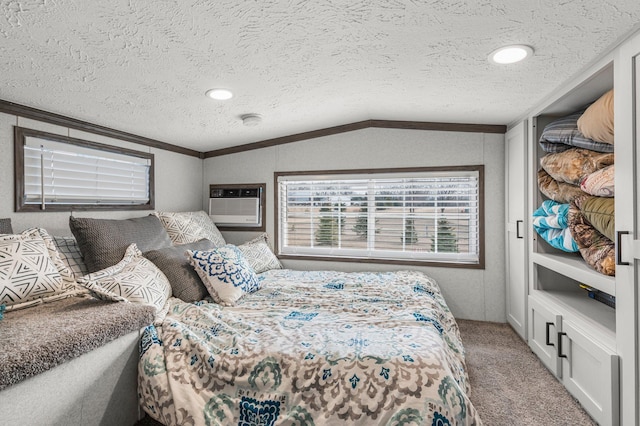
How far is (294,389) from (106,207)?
2.44m

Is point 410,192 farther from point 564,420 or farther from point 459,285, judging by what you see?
point 564,420

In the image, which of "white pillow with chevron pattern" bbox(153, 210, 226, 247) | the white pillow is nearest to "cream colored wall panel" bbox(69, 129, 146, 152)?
"white pillow with chevron pattern" bbox(153, 210, 226, 247)

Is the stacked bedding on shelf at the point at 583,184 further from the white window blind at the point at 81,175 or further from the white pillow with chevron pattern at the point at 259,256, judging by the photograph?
the white window blind at the point at 81,175

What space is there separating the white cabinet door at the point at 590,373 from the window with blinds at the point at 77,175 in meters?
3.61

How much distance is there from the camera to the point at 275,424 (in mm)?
1396

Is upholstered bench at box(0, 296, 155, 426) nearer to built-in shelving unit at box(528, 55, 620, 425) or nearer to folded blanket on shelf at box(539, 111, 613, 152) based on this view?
built-in shelving unit at box(528, 55, 620, 425)

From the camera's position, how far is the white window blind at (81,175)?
2.37 metres

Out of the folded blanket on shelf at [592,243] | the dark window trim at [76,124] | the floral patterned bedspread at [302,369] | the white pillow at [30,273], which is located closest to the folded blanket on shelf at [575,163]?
the folded blanket on shelf at [592,243]

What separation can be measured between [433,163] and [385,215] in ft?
2.44

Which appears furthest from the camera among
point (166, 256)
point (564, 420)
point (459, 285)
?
point (459, 285)

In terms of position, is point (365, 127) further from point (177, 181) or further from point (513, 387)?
point (513, 387)

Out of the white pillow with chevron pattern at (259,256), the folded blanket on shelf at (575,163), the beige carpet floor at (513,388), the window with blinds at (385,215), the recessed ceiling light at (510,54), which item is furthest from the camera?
the window with blinds at (385,215)

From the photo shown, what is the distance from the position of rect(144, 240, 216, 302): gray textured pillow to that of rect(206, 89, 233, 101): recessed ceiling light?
1169 mm

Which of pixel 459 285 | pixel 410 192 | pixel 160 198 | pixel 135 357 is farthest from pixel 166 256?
pixel 459 285
